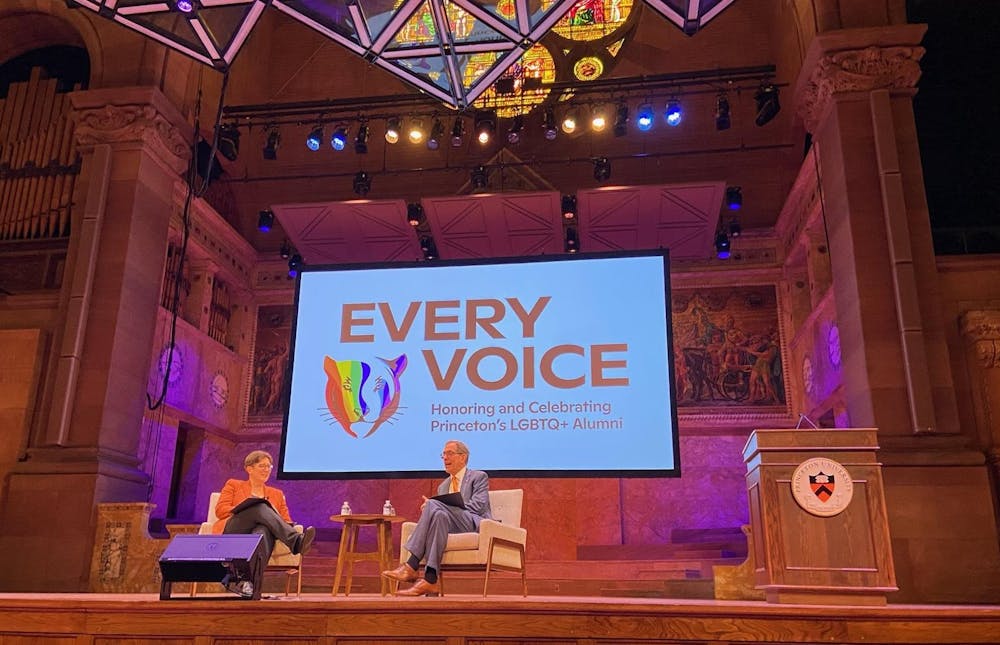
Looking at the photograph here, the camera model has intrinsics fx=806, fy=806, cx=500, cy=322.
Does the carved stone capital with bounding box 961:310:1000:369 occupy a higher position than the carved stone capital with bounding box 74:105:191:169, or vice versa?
the carved stone capital with bounding box 74:105:191:169

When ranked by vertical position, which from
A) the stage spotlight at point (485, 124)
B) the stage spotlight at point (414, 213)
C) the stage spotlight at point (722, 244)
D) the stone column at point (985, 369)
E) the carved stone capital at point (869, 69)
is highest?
the stage spotlight at point (485, 124)

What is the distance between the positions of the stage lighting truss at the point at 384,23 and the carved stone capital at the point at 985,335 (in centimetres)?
351

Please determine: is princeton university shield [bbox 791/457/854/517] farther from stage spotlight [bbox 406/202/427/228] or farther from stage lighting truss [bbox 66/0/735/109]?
stage spotlight [bbox 406/202/427/228]

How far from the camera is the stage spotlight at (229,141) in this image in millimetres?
10531

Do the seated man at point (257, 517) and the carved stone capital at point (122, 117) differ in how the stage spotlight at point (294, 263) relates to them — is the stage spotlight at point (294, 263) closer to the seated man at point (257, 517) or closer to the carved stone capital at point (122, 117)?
the carved stone capital at point (122, 117)

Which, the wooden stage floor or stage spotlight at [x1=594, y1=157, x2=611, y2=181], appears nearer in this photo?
the wooden stage floor

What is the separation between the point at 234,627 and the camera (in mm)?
3703

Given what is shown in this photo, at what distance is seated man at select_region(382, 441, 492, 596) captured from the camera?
17.2ft

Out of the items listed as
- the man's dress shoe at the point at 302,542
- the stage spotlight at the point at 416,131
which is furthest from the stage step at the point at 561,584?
the stage spotlight at the point at 416,131

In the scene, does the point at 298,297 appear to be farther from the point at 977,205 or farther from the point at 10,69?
the point at 977,205

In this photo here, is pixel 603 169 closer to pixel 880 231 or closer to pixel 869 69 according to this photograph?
pixel 869 69

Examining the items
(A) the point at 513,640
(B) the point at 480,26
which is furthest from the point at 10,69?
(A) the point at 513,640

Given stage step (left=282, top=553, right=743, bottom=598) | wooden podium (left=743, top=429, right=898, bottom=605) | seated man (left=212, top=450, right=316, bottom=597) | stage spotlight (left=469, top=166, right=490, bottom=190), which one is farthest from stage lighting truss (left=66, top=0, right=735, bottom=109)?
stage step (left=282, top=553, right=743, bottom=598)

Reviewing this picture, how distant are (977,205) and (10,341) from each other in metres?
10.2
